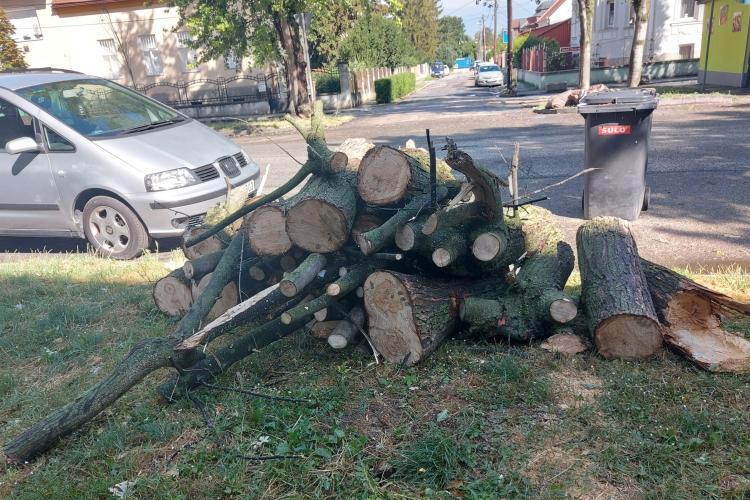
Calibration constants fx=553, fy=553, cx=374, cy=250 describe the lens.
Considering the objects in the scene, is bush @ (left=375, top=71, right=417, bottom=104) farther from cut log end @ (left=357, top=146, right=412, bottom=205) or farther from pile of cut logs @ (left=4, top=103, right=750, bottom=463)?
cut log end @ (left=357, top=146, right=412, bottom=205)

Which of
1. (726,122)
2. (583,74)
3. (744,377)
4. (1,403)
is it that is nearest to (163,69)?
(583,74)

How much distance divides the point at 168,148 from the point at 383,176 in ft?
12.1

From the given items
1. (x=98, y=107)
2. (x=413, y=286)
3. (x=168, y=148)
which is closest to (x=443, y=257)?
(x=413, y=286)

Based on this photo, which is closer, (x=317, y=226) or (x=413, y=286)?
(x=413, y=286)

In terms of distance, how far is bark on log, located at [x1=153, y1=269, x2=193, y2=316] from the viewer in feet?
15.3

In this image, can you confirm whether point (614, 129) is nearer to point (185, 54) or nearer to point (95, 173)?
point (95, 173)

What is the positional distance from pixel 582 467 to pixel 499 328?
4.04 ft

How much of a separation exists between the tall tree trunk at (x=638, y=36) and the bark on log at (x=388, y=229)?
16.7 meters

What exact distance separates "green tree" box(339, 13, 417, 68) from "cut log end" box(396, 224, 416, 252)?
26087mm

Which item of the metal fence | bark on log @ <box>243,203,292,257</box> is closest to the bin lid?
bark on log @ <box>243,203,292,257</box>

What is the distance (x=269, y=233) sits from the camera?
163 inches

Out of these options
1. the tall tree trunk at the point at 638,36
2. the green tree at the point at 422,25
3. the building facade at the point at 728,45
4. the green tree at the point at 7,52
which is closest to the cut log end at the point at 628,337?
the tall tree trunk at the point at 638,36

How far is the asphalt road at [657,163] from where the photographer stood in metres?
5.94

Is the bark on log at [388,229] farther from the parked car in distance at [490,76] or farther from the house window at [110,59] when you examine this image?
the parked car in distance at [490,76]
